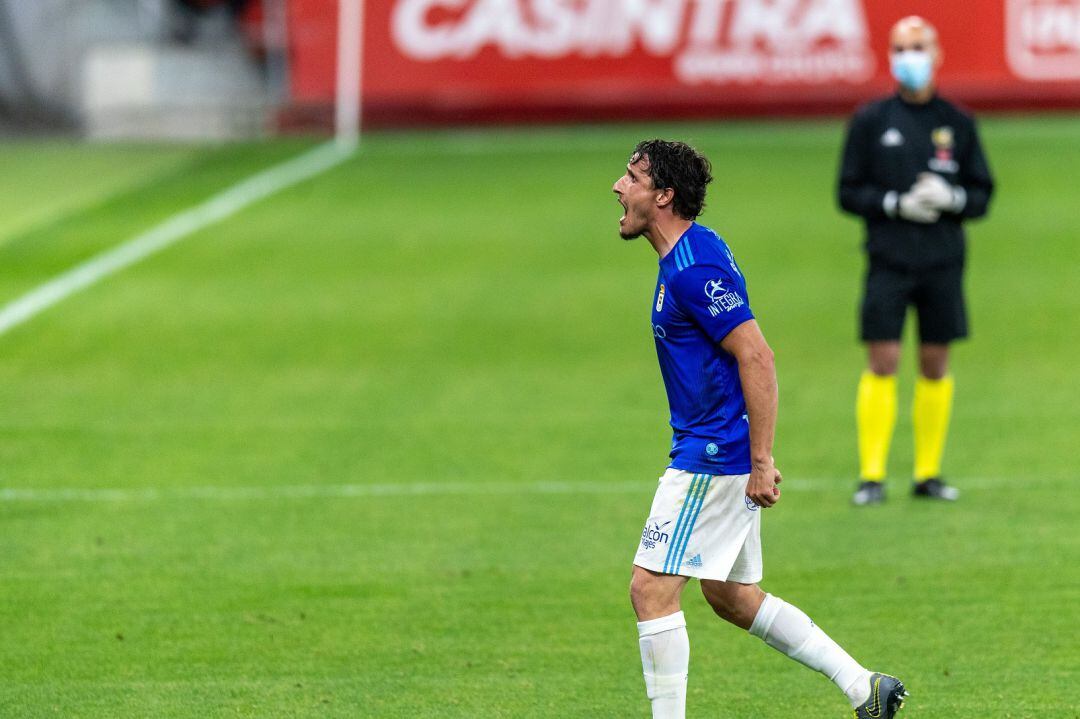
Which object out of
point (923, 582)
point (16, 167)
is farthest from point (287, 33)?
point (923, 582)

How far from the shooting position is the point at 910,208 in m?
9.98

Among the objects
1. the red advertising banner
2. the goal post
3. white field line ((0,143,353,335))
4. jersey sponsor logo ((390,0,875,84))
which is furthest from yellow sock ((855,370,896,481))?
the goal post

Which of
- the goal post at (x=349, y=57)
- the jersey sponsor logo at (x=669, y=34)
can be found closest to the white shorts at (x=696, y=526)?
the jersey sponsor logo at (x=669, y=34)

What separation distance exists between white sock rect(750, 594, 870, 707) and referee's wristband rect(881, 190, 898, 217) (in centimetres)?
420

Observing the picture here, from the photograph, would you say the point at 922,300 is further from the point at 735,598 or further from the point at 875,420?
the point at 735,598

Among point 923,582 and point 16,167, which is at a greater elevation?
point 923,582

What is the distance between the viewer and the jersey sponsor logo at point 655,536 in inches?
241

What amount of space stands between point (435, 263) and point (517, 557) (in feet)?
29.6

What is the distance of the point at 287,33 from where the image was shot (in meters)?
25.1

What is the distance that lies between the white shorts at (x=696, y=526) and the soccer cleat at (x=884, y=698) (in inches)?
27.4

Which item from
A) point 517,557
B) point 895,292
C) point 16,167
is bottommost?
point 16,167

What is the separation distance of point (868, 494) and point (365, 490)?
2.98 meters

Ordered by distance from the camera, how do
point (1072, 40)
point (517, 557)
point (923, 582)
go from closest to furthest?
point (923, 582) < point (517, 557) < point (1072, 40)

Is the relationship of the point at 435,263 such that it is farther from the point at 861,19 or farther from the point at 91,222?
the point at 861,19
